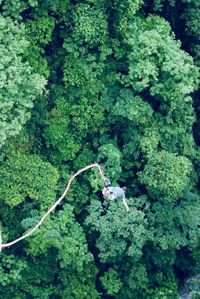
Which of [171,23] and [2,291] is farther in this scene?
[171,23]

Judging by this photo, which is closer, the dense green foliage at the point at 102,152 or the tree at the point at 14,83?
the tree at the point at 14,83

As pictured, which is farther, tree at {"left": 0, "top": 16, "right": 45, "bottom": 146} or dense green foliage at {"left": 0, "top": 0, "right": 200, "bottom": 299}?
dense green foliage at {"left": 0, "top": 0, "right": 200, "bottom": 299}

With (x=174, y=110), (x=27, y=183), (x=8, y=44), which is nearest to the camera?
(x=8, y=44)

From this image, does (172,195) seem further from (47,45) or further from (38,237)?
(47,45)

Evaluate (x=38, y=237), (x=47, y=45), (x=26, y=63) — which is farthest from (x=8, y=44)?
(x=38, y=237)

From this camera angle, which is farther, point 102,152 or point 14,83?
point 102,152

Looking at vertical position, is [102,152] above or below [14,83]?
below

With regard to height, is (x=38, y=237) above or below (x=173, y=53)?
below

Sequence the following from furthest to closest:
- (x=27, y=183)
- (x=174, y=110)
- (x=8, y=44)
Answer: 1. (x=174, y=110)
2. (x=27, y=183)
3. (x=8, y=44)
